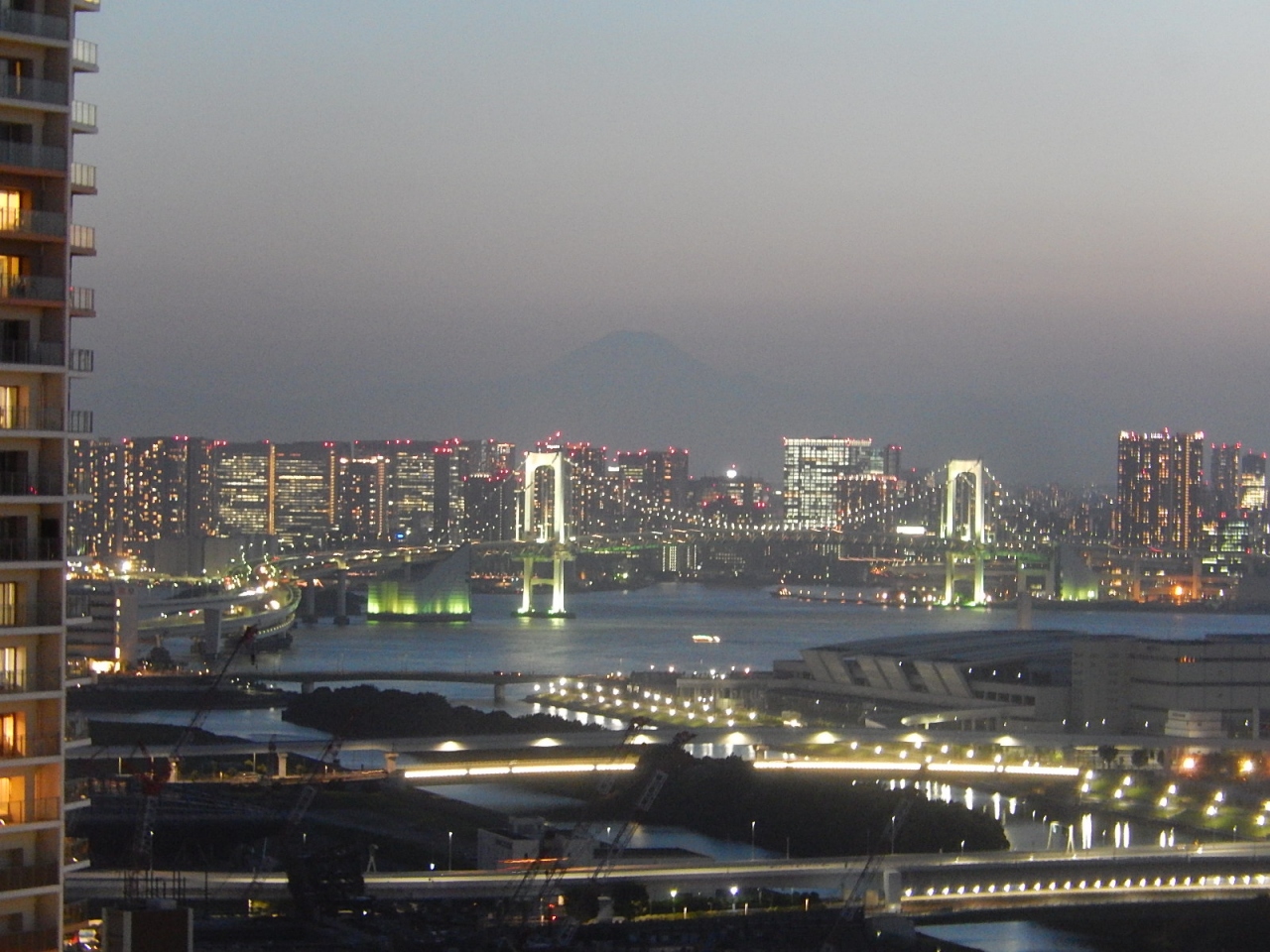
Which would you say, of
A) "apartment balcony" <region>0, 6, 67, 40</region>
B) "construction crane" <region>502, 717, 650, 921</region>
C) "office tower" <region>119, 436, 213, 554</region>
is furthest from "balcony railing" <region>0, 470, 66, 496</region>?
"office tower" <region>119, 436, 213, 554</region>

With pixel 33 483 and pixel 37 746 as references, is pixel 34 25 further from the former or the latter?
pixel 37 746

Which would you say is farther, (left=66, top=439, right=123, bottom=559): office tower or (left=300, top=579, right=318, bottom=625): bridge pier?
(left=66, top=439, right=123, bottom=559): office tower

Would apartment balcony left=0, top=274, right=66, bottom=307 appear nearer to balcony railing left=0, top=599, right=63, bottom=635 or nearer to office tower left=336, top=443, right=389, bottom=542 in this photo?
balcony railing left=0, top=599, right=63, bottom=635

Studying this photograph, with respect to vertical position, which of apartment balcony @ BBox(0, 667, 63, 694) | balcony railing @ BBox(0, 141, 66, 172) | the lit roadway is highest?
balcony railing @ BBox(0, 141, 66, 172)

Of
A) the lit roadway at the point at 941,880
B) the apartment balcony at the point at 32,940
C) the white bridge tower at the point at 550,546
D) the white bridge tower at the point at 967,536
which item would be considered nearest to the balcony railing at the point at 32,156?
the apartment balcony at the point at 32,940

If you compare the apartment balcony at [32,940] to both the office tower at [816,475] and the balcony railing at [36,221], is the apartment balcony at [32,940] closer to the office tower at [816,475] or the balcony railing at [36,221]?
the balcony railing at [36,221]

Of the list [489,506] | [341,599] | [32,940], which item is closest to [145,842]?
[32,940]

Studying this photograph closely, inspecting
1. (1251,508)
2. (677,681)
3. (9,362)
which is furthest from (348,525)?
(9,362)

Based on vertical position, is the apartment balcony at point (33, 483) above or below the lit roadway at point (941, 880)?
above
